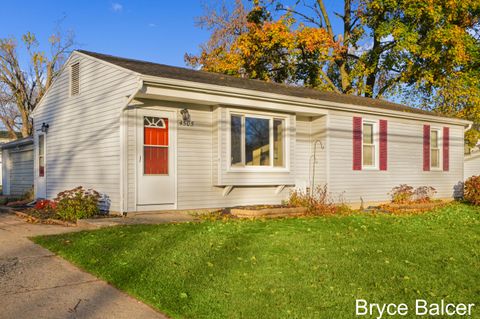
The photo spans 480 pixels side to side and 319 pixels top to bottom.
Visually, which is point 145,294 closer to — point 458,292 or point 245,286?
point 245,286

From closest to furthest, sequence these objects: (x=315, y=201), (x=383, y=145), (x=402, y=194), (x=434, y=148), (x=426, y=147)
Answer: (x=315, y=201), (x=402, y=194), (x=383, y=145), (x=426, y=147), (x=434, y=148)

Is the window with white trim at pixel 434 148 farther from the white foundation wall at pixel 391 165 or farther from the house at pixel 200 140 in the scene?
the house at pixel 200 140

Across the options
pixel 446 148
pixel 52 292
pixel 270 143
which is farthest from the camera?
pixel 446 148

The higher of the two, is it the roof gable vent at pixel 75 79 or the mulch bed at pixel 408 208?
the roof gable vent at pixel 75 79

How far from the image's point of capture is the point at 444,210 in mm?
13148

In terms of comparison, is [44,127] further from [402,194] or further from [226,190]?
[402,194]

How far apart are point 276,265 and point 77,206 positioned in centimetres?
576

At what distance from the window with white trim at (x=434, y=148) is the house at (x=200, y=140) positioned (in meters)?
1.02

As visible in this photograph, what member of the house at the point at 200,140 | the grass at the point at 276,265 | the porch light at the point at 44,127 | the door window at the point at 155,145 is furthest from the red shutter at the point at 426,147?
the porch light at the point at 44,127

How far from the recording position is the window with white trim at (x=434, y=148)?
661 inches

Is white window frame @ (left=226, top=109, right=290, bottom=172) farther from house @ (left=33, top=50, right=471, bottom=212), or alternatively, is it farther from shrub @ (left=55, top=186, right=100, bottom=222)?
shrub @ (left=55, top=186, right=100, bottom=222)

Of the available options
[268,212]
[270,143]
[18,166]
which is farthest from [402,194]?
[18,166]

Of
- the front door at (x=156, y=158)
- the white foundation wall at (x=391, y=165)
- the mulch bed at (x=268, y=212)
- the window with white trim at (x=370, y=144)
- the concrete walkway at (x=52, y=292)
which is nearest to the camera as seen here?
the concrete walkway at (x=52, y=292)

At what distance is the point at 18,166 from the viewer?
1972 centimetres
